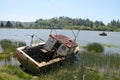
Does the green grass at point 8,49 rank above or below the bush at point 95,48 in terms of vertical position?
above

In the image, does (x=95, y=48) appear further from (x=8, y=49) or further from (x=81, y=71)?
(x=81, y=71)

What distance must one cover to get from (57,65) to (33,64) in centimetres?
167

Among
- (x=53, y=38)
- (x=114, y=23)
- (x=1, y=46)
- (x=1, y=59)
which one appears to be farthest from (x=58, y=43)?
(x=114, y=23)

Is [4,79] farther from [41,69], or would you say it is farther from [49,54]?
[49,54]

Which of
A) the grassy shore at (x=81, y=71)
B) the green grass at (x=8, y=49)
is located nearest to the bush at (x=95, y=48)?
the grassy shore at (x=81, y=71)

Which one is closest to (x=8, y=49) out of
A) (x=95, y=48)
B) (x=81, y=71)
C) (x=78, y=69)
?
(x=95, y=48)

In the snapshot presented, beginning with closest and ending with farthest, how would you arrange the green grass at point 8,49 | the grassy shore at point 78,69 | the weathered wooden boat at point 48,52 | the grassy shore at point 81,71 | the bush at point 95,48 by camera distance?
the grassy shore at point 81,71, the grassy shore at point 78,69, the weathered wooden boat at point 48,52, the green grass at point 8,49, the bush at point 95,48

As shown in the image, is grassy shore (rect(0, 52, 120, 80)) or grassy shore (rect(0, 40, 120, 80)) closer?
grassy shore (rect(0, 52, 120, 80))

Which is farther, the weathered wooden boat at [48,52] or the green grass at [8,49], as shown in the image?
the green grass at [8,49]

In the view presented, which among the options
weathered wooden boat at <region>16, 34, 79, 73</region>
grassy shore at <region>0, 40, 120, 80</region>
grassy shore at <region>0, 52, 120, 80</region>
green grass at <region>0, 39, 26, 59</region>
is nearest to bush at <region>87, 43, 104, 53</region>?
grassy shore at <region>0, 40, 120, 80</region>

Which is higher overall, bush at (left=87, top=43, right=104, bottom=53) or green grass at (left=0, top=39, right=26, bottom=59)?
green grass at (left=0, top=39, right=26, bottom=59)

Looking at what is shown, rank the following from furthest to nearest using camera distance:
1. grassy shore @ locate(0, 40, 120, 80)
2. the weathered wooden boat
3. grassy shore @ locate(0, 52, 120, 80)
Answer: the weathered wooden boat
grassy shore @ locate(0, 40, 120, 80)
grassy shore @ locate(0, 52, 120, 80)

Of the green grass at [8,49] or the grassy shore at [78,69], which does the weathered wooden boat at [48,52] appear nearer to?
the grassy shore at [78,69]

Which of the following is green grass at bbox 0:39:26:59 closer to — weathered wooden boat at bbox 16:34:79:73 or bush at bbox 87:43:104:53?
weathered wooden boat at bbox 16:34:79:73
